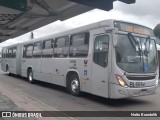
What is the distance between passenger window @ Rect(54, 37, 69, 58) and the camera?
533 inches

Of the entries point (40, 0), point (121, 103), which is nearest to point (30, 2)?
point (40, 0)

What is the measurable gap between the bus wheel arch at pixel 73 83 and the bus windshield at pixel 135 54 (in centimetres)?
280

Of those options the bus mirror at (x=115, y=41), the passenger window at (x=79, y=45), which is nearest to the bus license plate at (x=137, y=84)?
the bus mirror at (x=115, y=41)

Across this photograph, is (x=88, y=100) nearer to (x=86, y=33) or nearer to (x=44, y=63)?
(x=86, y=33)

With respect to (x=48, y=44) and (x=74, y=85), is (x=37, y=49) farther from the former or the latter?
(x=74, y=85)

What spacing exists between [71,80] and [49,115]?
15.0ft

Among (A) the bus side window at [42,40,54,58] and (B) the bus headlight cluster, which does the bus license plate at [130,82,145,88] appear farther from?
(A) the bus side window at [42,40,54,58]

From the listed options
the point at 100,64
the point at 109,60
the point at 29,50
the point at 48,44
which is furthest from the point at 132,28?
the point at 29,50

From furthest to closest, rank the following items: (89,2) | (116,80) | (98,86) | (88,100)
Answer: (88,100) < (98,86) < (116,80) < (89,2)

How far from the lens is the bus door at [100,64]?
10406 mm

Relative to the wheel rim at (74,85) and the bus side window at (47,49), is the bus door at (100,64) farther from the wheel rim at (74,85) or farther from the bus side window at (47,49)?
the bus side window at (47,49)

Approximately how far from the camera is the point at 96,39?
11203mm

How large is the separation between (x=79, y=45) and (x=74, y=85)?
176 centimetres

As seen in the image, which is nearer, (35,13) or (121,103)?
(121,103)
